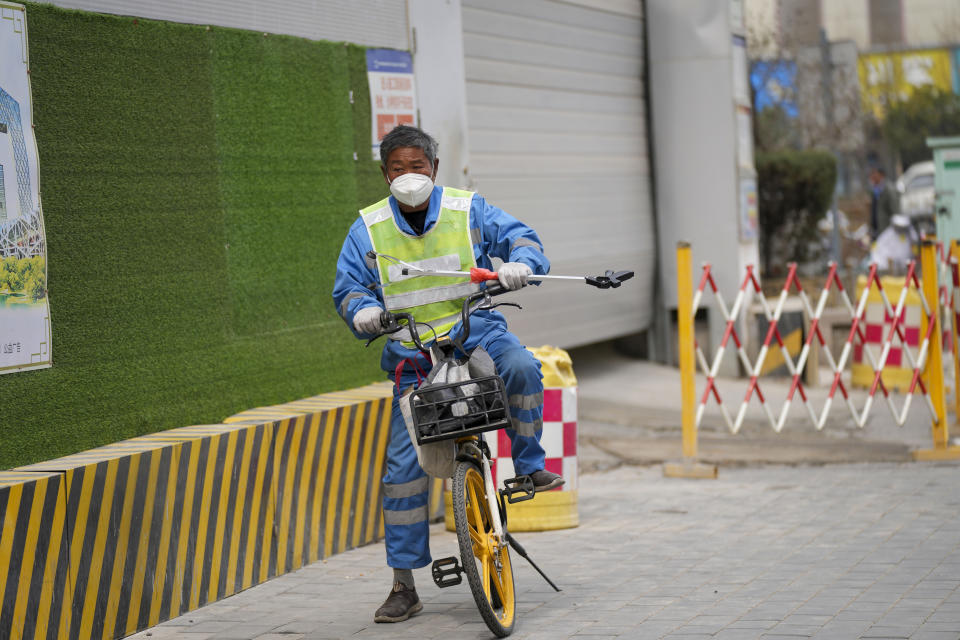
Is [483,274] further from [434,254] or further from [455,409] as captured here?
[455,409]

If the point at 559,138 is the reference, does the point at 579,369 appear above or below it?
below

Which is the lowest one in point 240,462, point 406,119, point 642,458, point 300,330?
point 642,458

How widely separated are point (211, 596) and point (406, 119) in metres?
4.11

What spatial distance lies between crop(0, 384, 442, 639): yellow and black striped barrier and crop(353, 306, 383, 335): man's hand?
122 cm

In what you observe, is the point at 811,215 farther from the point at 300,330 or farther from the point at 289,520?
the point at 289,520

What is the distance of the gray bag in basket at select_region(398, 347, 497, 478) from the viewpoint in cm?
541

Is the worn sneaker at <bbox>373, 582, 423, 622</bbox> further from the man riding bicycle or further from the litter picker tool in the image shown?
the litter picker tool

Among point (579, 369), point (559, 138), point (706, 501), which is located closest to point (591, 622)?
point (706, 501)

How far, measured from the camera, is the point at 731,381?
48.3 feet

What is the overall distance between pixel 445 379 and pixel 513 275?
Answer: 0.50 metres

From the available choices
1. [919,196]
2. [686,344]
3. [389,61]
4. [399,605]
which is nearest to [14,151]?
[399,605]

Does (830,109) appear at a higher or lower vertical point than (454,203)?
higher

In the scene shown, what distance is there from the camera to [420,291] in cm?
567

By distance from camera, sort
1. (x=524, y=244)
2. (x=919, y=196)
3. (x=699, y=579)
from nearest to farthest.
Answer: (x=524, y=244)
(x=699, y=579)
(x=919, y=196)
